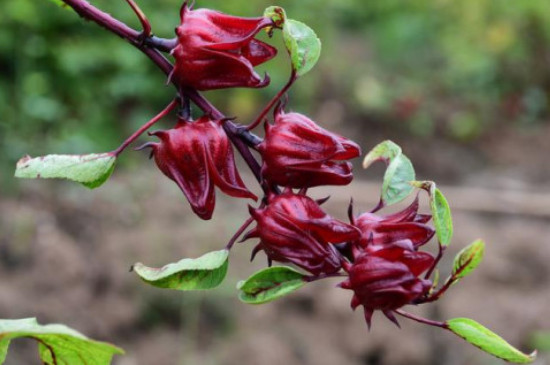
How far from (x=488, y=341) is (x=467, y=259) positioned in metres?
0.07

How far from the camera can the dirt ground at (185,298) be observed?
9.46 ft

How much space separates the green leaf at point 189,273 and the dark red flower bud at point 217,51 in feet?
0.51

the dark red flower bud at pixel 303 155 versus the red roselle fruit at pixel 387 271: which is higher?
the dark red flower bud at pixel 303 155

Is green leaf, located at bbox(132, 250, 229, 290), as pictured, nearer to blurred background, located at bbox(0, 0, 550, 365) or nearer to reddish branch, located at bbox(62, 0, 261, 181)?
reddish branch, located at bbox(62, 0, 261, 181)

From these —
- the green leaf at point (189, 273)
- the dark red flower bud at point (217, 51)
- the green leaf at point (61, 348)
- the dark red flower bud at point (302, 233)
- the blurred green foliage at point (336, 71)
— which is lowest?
the blurred green foliage at point (336, 71)

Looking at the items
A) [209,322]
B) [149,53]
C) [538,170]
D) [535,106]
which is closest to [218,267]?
[149,53]

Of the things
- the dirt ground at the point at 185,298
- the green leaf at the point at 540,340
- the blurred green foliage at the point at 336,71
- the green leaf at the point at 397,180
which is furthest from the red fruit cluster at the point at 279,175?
the blurred green foliage at the point at 336,71

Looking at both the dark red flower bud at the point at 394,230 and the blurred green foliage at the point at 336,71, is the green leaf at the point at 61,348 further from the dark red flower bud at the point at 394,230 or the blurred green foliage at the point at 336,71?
the blurred green foliage at the point at 336,71

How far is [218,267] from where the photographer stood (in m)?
0.72

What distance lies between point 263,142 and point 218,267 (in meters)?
0.12

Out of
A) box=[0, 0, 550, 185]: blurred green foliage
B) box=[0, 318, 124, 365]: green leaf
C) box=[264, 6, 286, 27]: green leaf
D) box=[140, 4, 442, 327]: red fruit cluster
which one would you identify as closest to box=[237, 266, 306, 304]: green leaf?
box=[140, 4, 442, 327]: red fruit cluster

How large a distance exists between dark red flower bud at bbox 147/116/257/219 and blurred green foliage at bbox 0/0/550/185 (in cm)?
291

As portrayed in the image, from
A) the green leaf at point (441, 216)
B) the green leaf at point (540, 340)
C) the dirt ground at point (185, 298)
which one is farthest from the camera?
the green leaf at point (540, 340)

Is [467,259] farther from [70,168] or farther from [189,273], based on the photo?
[70,168]
